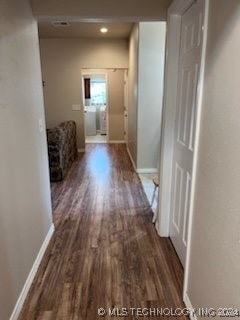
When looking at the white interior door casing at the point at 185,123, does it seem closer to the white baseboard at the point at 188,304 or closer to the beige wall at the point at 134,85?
the white baseboard at the point at 188,304

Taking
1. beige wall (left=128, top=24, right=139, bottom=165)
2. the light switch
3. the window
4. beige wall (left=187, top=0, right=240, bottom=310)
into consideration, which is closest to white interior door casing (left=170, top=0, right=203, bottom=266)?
beige wall (left=187, top=0, right=240, bottom=310)

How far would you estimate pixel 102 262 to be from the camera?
230 centimetres

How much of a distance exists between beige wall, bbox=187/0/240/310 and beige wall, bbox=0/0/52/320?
47.9 inches

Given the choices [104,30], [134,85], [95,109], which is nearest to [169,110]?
[134,85]

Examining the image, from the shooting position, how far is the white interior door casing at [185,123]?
1854 mm

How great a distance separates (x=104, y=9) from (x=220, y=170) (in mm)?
1852

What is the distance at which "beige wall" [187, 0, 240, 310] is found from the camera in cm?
112

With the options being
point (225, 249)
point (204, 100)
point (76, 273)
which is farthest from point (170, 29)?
point (76, 273)

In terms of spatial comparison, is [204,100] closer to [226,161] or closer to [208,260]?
[226,161]

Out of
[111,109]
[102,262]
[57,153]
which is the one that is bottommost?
[102,262]

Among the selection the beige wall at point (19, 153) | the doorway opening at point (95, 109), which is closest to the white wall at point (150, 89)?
the beige wall at point (19, 153)

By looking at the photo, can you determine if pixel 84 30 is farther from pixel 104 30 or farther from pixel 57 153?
pixel 57 153

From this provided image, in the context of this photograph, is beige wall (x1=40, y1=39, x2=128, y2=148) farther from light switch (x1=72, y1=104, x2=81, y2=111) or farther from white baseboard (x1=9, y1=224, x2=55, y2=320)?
white baseboard (x1=9, y1=224, x2=55, y2=320)

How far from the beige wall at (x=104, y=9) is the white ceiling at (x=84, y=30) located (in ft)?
9.63
